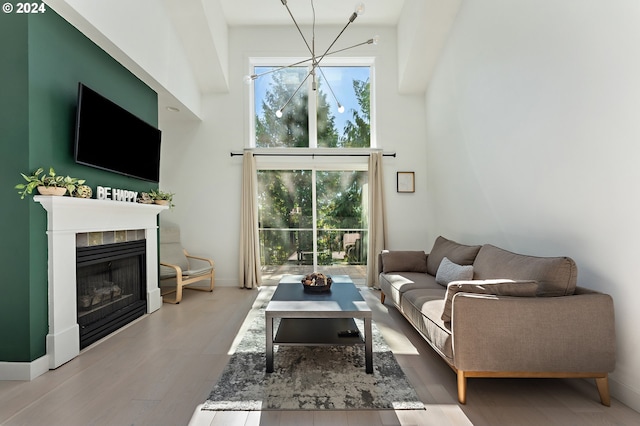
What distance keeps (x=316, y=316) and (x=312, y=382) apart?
420 millimetres

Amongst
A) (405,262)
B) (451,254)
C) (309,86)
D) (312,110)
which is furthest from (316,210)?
(451,254)

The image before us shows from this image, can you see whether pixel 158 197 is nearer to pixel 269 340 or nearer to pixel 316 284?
pixel 316 284

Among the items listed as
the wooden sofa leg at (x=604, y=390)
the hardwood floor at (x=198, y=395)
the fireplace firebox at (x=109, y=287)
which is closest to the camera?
the hardwood floor at (x=198, y=395)

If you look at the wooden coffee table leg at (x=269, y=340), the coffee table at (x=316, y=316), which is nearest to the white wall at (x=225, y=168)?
the coffee table at (x=316, y=316)

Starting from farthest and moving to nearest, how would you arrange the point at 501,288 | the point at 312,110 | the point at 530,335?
the point at 312,110, the point at 501,288, the point at 530,335

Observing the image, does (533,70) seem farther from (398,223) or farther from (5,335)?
(5,335)

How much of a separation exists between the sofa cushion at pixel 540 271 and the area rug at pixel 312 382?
42.1 inches

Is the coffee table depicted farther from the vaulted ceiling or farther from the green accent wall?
the vaulted ceiling

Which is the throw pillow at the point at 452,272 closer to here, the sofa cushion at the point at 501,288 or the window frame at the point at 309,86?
the sofa cushion at the point at 501,288

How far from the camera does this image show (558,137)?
2.35 m

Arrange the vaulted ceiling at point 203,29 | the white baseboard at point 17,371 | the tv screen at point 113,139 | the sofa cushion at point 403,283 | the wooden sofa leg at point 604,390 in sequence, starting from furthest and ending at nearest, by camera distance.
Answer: the sofa cushion at point 403,283 < the vaulted ceiling at point 203,29 < the tv screen at point 113,139 < the white baseboard at point 17,371 < the wooden sofa leg at point 604,390

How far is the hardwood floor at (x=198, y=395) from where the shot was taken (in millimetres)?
1699

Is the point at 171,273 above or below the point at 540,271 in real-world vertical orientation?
below

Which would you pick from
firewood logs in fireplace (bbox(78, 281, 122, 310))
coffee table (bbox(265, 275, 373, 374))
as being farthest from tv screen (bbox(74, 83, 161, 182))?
coffee table (bbox(265, 275, 373, 374))
